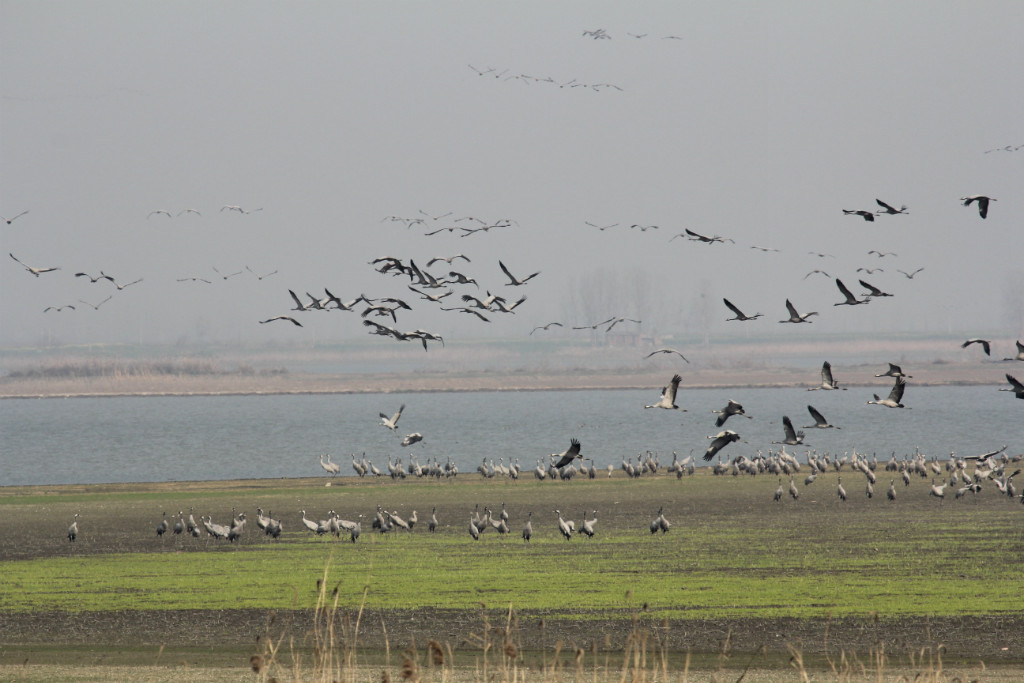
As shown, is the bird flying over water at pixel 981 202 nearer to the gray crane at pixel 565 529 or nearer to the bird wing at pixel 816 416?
the bird wing at pixel 816 416

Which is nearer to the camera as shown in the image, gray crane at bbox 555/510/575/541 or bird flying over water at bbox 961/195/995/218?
bird flying over water at bbox 961/195/995/218

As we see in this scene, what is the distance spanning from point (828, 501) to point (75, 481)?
153ft

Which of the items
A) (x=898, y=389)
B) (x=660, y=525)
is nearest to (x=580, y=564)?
(x=660, y=525)

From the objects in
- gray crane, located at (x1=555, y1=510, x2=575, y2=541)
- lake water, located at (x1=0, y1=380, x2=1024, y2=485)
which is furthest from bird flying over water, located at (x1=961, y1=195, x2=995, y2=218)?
lake water, located at (x1=0, y1=380, x2=1024, y2=485)

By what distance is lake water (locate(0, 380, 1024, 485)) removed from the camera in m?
87.8

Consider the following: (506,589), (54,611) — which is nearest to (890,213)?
(506,589)

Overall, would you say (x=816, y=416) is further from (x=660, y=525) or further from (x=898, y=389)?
(x=660, y=525)

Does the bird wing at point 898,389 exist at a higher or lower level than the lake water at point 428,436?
higher

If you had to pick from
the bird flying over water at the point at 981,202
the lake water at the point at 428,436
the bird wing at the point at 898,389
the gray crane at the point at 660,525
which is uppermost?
the bird flying over water at the point at 981,202

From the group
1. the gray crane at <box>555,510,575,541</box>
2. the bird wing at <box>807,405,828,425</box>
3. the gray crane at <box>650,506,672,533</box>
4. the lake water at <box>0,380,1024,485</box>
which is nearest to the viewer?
the bird wing at <box>807,405,828,425</box>

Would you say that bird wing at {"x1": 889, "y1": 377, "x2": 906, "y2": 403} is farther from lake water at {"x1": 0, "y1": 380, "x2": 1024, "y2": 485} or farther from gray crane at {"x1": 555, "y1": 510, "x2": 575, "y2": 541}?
lake water at {"x1": 0, "y1": 380, "x2": 1024, "y2": 485}

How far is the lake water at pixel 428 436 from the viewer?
87812 millimetres

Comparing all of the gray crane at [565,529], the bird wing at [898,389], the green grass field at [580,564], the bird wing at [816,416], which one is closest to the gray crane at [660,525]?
the green grass field at [580,564]

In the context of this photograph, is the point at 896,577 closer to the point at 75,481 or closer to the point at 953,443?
the point at 75,481
